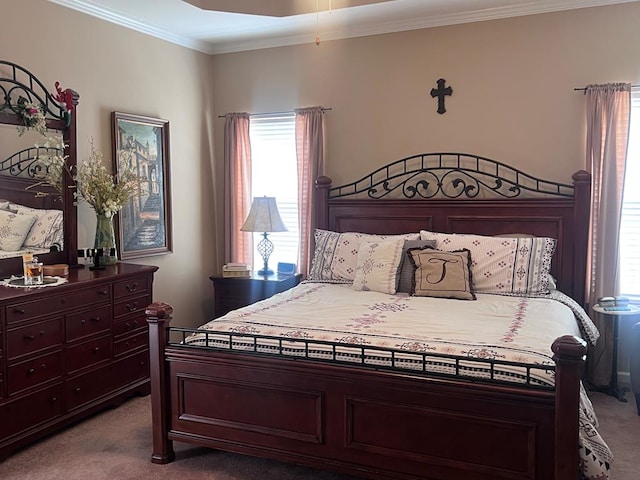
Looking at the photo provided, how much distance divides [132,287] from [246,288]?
3.72 feet

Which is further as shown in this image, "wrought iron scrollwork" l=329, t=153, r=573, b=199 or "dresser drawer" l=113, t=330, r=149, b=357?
"wrought iron scrollwork" l=329, t=153, r=573, b=199

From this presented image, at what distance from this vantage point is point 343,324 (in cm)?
308

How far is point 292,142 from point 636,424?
3315 mm

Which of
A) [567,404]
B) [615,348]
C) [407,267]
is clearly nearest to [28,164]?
[407,267]

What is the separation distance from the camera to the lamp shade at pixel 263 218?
15.8ft

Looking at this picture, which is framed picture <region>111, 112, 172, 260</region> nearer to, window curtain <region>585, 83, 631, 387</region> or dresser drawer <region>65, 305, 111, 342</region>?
dresser drawer <region>65, 305, 111, 342</region>

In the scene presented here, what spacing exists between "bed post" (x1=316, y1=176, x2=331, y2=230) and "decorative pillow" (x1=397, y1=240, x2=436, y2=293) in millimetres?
920

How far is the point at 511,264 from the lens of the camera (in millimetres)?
3904

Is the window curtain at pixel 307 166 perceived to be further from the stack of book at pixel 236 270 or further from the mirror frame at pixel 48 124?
the mirror frame at pixel 48 124

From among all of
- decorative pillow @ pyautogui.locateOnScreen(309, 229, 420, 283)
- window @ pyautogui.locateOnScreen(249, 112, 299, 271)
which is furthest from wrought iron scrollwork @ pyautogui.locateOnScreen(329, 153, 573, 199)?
window @ pyautogui.locateOnScreen(249, 112, 299, 271)

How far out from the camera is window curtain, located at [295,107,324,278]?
490 cm

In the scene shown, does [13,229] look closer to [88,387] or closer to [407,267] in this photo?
[88,387]

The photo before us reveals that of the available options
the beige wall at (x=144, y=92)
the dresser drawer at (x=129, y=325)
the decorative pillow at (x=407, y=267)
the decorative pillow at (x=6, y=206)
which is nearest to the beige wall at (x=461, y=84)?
the beige wall at (x=144, y=92)

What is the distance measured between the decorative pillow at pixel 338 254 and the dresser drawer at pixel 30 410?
193 cm
